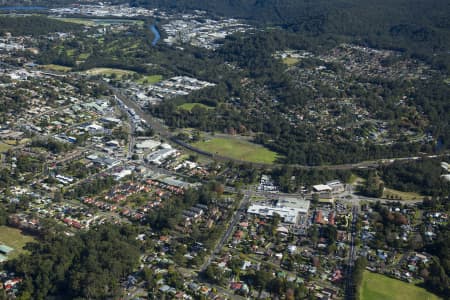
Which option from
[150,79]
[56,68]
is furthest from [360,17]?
[56,68]

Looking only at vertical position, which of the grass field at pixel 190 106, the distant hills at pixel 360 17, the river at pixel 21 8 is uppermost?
the distant hills at pixel 360 17

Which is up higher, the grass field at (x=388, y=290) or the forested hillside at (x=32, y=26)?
the forested hillside at (x=32, y=26)

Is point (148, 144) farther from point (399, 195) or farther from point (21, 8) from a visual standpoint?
point (21, 8)

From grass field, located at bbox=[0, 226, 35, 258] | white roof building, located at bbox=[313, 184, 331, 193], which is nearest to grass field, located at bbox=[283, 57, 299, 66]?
white roof building, located at bbox=[313, 184, 331, 193]

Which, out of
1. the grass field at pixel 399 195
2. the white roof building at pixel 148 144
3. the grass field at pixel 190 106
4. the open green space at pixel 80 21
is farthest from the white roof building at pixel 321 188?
the open green space at pixel 80 21

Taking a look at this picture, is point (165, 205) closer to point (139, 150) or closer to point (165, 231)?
point (165, 231)

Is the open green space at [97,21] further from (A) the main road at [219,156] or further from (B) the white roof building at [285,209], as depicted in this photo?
(B) the white roof building at [285,209]
